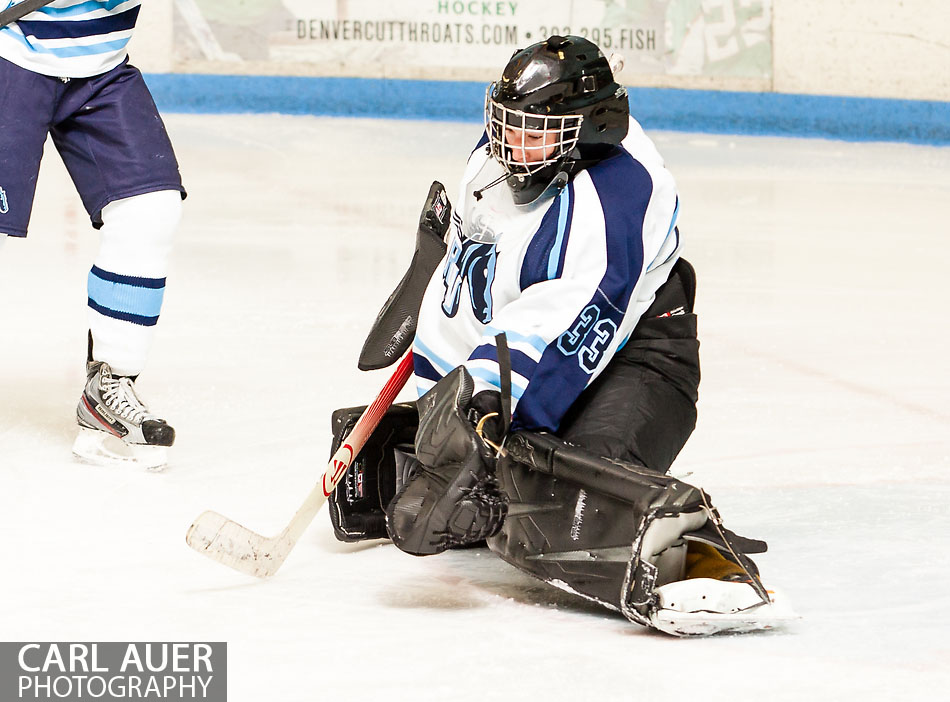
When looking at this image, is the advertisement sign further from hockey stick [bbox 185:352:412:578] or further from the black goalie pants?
hockey stick [bbox 185:352:412:578]

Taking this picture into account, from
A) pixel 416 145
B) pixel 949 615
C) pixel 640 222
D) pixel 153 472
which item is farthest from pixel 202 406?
pixel 416 145

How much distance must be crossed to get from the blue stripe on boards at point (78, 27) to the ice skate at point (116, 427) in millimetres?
551

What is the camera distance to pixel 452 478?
1929 mm

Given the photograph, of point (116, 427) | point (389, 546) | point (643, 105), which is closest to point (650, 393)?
point (389, 546)

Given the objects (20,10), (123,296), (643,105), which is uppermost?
(20,10)

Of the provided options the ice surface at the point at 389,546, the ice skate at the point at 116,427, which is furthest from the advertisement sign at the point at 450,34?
the ice skate at the point at 116,427

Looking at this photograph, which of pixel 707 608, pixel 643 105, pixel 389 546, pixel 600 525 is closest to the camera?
pixel 707 608

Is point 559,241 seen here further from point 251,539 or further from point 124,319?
point 124,319

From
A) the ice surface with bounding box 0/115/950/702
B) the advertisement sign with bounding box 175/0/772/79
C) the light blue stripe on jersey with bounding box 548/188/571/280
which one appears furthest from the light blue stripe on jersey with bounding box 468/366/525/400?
the advertisement sign with bounding box 175/0/772/79

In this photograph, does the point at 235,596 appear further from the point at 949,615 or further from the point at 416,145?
the point at 416,145

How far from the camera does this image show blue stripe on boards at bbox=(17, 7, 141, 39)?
2.55 m

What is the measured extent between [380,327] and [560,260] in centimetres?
40

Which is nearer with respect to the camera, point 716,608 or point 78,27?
point 716,608

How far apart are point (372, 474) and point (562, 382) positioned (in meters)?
0.38
